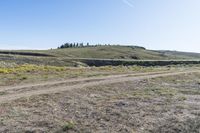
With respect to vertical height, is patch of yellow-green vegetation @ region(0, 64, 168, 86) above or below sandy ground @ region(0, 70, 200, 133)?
below

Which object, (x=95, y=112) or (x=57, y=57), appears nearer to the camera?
(x=95, y=112)

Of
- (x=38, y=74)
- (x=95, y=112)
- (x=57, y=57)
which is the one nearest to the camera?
(x=95, y=112)

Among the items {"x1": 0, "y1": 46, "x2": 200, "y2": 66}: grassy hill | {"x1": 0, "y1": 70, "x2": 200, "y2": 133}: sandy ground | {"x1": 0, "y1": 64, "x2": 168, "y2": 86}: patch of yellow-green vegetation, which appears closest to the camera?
{"x1": 0, "y1": 70, "x2": 200, "y2": 133}: sandy ground

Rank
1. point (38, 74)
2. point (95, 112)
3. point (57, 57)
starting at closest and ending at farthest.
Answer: point (95, 112) → point (38, 74) → point (57, 57)

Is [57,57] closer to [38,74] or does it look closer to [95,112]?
[38,74]

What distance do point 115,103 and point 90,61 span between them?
228 ft

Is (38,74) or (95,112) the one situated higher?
(95,112)

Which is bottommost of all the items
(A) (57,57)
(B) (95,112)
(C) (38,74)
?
(A) (57,57)

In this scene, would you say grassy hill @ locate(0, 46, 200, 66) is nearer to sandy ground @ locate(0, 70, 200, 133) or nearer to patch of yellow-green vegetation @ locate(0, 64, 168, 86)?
patch of yellow-green vegetation @ locate(0, 64, 168, 86)

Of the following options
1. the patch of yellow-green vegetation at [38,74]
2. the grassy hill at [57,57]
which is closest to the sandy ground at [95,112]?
the patch of yellow-green vegetation at [38,74]

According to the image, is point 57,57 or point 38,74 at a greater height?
point 38,74

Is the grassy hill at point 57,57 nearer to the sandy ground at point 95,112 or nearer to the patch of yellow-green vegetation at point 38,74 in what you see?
the patch of yellow-green vegetation at point 38,74

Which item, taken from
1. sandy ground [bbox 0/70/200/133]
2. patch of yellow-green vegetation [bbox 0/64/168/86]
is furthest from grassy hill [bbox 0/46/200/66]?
sandy ground [bbox 0/70/200/133]

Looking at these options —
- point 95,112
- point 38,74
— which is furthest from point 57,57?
point 95,112
